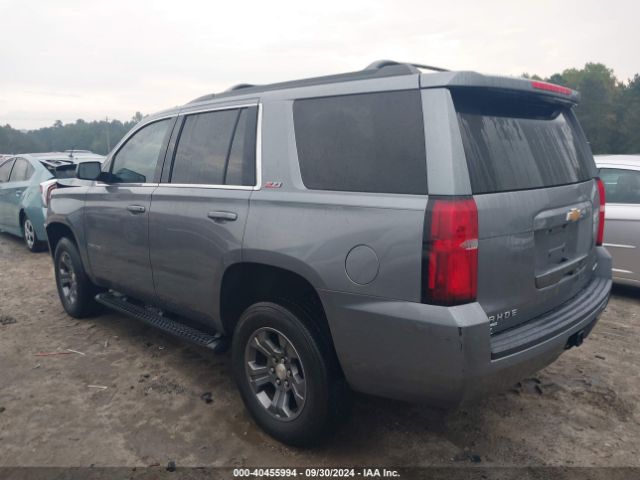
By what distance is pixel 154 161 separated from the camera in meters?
3.99

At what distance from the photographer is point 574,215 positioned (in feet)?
9.37

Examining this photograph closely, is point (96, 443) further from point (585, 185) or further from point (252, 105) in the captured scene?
point (585, 185)

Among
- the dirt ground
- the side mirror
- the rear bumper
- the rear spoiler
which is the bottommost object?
the dirt ground

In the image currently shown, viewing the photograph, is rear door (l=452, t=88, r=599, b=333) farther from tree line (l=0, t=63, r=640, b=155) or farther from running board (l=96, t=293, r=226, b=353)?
tree line (l=0, t=63, r=640, b=155)

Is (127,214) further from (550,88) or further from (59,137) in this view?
(59,137)

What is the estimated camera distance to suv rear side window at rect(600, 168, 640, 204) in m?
5.55

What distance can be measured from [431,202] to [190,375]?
8.45 ft

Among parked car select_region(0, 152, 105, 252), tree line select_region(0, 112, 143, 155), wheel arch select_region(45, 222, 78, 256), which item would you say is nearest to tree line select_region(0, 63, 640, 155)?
tree line select_region(0, 112, 143, 155)

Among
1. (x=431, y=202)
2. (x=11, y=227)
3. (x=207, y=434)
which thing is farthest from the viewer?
(x=11, y=227)

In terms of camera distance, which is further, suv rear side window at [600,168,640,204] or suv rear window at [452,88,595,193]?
suv rear side window at [600,168,640,204]

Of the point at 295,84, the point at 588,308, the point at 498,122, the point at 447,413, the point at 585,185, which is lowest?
the point at 447,413

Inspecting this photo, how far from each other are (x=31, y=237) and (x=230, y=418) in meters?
7.12

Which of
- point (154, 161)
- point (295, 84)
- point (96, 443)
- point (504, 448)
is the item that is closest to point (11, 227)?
point (154, 161)

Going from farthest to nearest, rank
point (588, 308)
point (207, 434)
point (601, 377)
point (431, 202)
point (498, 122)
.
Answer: point (601, 377) < point (207, 434) < point (588, 308) < point (498, 122) < point (431, 202)
